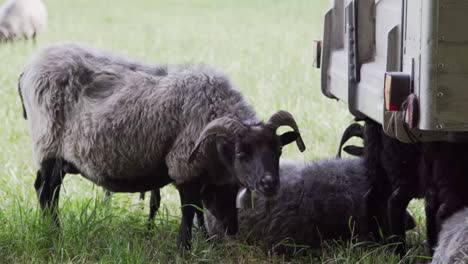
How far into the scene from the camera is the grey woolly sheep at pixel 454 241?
4500 millimetres

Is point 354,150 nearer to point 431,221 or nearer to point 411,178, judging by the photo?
point 411,178

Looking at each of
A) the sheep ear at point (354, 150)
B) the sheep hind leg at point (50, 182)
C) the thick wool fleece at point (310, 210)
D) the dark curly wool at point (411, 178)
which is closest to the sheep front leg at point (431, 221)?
the dark curly wool at point (411, 178)

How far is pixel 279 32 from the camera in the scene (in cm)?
1983

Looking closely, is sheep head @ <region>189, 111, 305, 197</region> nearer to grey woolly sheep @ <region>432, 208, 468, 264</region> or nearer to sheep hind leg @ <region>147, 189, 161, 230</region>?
sheep hind leg @ <region>147, 189, 161, 230</region>

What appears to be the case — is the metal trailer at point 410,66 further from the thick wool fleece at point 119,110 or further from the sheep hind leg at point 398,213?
the thick wool fleece at point 119,110

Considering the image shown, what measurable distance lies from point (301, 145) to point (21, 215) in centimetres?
223

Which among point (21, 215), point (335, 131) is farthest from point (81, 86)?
point (335, 131)

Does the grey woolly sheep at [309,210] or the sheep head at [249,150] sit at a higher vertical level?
the sheep head at [249,150]

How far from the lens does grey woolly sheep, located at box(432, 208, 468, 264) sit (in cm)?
450

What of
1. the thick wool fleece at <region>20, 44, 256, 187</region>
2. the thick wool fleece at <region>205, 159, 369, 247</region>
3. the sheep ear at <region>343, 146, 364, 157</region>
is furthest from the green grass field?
the sheep ear at <region>343, 146, 364, 157</region>

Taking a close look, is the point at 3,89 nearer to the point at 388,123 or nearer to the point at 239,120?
the point at 239,120

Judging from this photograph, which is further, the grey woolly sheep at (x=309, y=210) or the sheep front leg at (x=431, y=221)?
the grey woolly sheep at (x=309, y=210)

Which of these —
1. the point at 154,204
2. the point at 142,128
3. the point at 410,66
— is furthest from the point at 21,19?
the point at 410,66

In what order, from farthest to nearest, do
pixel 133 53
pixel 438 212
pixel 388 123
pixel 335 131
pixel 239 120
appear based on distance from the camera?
pixel 133 53
pixel 335 131
pixel 239 120
pixel 438 212
pixel 388 123
